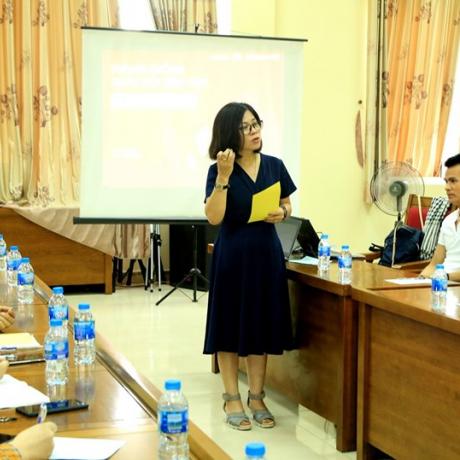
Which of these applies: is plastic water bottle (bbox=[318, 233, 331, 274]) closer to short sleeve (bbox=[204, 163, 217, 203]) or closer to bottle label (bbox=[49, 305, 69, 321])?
short sleeve (bbox=[204, 163, 217, 203])

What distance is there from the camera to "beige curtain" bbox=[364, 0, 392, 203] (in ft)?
24.4

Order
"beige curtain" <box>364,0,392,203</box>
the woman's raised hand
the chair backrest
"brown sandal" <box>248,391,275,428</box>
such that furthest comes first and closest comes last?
"beige curtain" <box>364,0,392,203</box> → the chair backrest → "brown sandal" <box>248,391,275,428</box> → the woman's raised hand

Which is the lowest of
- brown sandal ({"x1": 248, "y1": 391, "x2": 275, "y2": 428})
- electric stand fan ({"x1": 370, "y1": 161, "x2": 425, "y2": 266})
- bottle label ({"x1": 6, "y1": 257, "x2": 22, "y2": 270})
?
brown sandal ({"x1": 248, "y1": 391, "x2": 275, "y2": 428})

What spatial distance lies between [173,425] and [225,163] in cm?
198

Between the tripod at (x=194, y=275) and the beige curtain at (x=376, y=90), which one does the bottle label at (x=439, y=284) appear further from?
the beige curtain at (x=376, y=90)

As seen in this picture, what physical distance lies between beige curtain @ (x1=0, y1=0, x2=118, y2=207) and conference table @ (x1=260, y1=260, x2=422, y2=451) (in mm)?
3635

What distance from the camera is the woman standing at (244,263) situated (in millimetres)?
3518

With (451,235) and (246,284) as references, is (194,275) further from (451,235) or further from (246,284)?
(246,284)

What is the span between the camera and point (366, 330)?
321 centimetres

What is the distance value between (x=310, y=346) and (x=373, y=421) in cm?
60

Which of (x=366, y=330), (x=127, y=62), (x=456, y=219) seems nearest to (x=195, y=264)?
(x=127, y=62)

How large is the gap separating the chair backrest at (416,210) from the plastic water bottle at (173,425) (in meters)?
4.44

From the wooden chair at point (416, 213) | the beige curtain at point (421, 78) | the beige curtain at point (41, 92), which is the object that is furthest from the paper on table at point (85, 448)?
the beige curtain at point (421, 78)

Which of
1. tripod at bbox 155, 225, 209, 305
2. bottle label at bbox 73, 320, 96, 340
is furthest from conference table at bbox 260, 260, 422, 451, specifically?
tripod at bbox 155, 225, 209, 305
